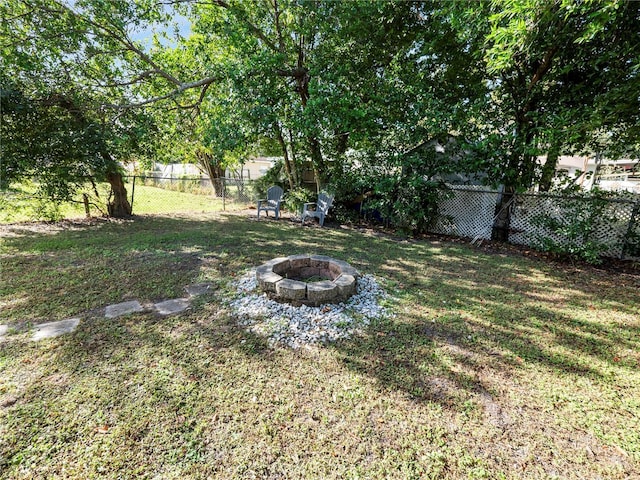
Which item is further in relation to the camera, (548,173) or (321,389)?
(548,173)

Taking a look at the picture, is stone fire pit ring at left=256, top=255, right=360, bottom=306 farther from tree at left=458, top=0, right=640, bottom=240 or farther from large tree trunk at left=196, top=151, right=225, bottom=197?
large tree trunk at left=196, top=151, right=225, bottom=197

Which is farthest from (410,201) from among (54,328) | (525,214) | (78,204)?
(78,204)

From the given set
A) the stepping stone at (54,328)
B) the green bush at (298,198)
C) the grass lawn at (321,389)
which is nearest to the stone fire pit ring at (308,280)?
the grass lawn at (321,389)

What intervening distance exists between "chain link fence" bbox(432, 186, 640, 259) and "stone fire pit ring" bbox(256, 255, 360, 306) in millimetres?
4098

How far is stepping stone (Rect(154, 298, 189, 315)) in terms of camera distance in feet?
8.89

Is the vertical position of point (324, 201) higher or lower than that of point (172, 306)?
higher

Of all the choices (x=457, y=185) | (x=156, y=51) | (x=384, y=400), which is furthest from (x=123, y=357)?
(x=156, y=51)

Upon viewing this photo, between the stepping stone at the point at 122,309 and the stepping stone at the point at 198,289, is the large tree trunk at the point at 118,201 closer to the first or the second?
the stepping stone at the point at 198,289

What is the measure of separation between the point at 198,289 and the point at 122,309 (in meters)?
0.74

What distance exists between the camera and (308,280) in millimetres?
3604

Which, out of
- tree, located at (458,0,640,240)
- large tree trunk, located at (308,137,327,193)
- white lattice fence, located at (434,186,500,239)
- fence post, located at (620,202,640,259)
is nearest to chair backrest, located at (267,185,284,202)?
large tree trunk, located at (308,137,327,193)

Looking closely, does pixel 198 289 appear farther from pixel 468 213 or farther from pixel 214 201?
pixel 214 201

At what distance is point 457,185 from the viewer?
22.0 feet

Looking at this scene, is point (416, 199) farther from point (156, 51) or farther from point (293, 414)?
point (156, 51)
